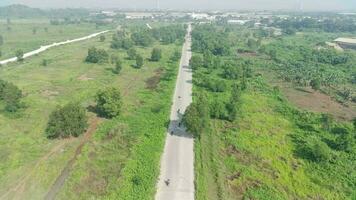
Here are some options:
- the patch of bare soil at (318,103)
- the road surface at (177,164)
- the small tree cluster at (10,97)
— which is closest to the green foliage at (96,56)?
the small tree cluster at (10,97)

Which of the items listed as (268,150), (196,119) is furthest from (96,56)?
(268,150)

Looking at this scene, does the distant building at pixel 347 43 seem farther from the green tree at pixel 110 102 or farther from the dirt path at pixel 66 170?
the dirt path at pixel 66 170

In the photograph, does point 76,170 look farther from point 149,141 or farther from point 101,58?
point 101,58

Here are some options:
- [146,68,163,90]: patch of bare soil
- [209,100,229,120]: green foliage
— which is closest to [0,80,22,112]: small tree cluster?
[146,68,163,90]: patch of bare soil

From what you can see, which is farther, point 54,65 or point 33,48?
point 33,48

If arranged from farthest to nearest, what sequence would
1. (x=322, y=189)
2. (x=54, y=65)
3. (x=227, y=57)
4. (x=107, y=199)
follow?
(x=227, y=57), (x=54, y=65), (x=322, y=189), (x=107, y=199)

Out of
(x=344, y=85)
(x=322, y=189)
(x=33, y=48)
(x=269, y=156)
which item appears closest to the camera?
(x=322, y=189)

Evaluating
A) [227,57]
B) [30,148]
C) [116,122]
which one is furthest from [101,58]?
[30,148]
